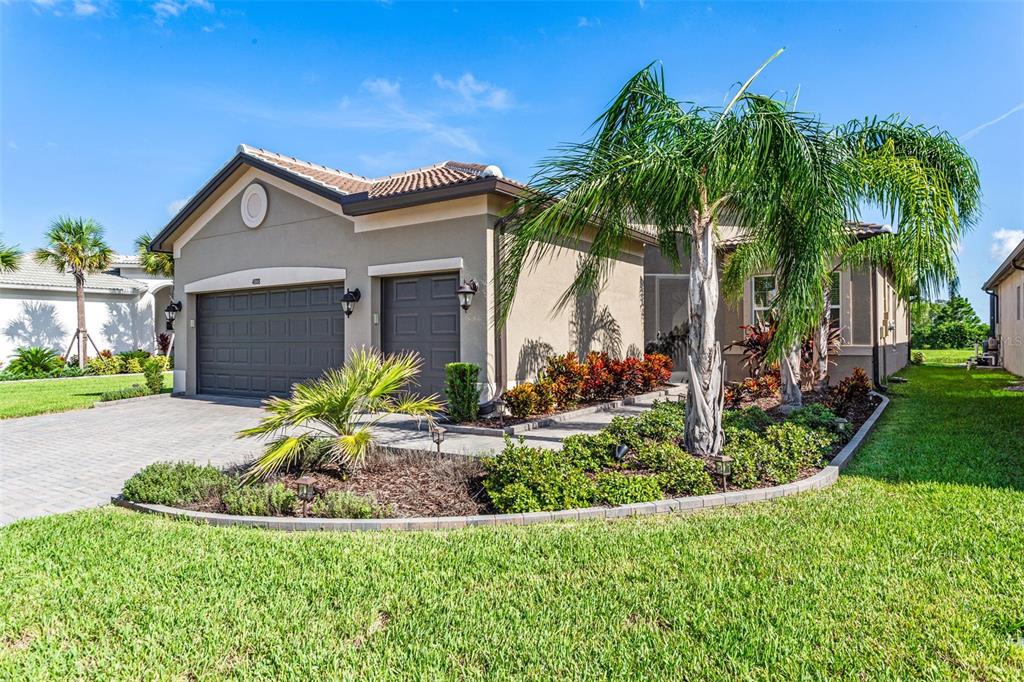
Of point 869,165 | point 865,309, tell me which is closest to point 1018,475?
point 869,165

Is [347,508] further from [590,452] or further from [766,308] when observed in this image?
[766,308]

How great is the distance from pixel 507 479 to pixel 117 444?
7.06 meters

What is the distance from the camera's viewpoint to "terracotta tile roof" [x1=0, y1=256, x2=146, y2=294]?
23891 millimetres

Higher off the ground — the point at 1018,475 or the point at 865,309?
the point at 865,309

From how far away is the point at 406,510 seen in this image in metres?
5.28

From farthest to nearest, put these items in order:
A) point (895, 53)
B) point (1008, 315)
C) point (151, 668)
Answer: point (1008, 315) < point (895, 53) < point (151, 668)

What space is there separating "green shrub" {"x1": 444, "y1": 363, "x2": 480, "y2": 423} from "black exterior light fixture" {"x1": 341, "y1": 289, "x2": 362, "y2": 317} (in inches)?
122

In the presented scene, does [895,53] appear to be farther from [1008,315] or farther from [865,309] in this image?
[1008,315]

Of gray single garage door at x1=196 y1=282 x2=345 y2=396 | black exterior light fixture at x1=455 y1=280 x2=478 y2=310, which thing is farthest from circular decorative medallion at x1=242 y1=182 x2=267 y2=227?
black exterior light fixture at x1=455 y1=280 x2=478 y2=310

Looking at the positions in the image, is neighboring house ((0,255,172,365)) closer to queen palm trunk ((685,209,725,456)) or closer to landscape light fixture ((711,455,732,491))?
queen palm trunk ((685,209,725,456))

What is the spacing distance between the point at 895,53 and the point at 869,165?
3604mm

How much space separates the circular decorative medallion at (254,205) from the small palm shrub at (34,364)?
14.7 metres

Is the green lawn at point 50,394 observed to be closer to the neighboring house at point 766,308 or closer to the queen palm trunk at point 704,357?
the queen palm trunk at point 704,357

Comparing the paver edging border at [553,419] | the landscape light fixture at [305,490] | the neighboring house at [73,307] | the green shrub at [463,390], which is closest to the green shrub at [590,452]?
the paver edging border at [553,419]
